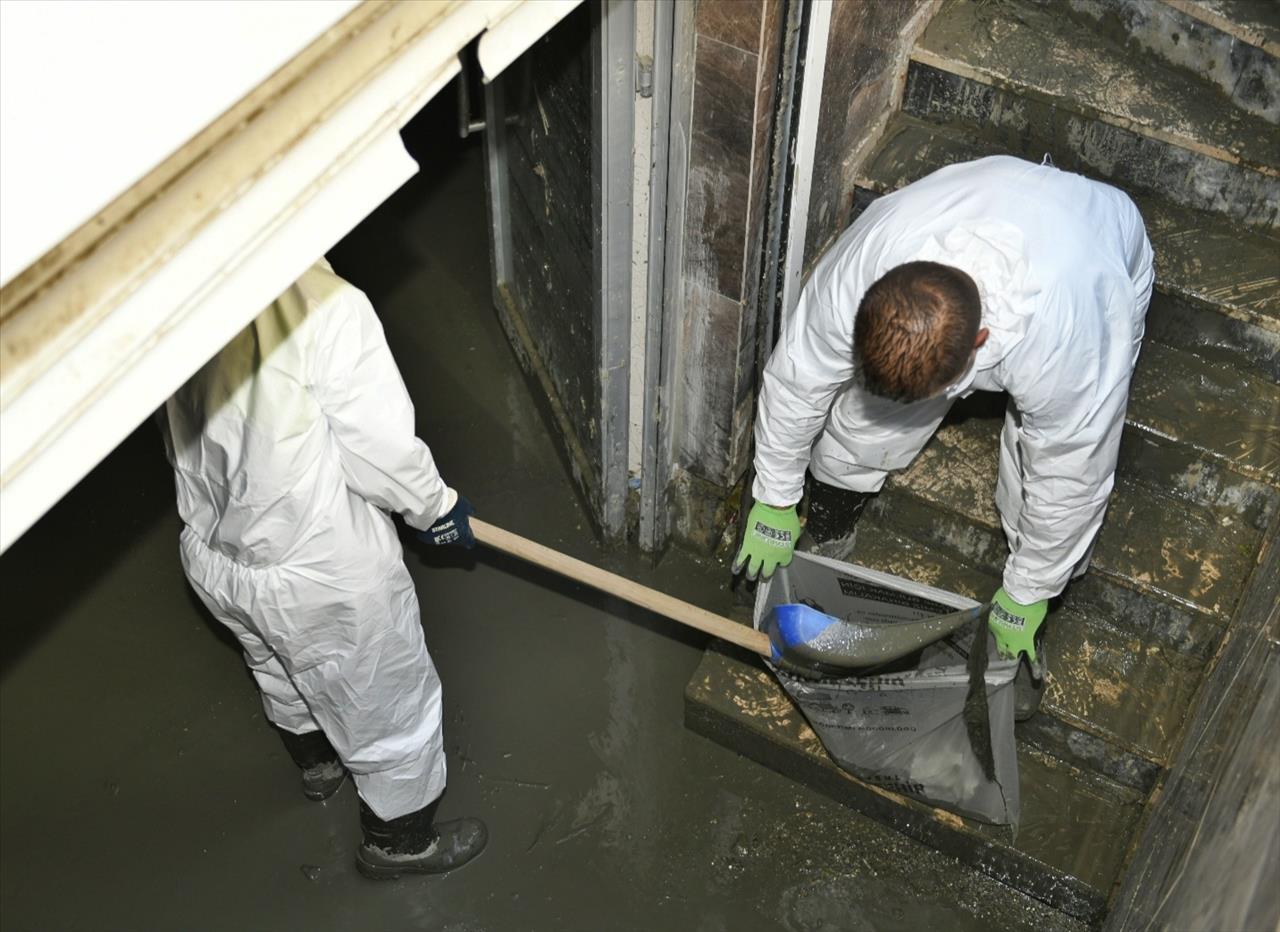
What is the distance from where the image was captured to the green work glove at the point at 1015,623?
283cm

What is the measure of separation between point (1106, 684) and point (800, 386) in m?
1.23

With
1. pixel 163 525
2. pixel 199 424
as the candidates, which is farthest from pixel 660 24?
pixel 163 525

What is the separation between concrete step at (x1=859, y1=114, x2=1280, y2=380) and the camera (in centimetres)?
303

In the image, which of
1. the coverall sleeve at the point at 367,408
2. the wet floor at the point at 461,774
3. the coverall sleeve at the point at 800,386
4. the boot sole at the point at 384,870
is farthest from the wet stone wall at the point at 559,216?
the boot sole at the point at 384,870

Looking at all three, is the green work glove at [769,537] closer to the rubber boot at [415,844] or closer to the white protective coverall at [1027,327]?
the white protective coverall at [1027,327]

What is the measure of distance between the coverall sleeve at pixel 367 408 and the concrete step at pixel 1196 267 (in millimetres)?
1500

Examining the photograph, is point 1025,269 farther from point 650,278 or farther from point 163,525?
point 163,525

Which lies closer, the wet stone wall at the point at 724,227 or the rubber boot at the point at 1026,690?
the wet stone wall at the point at 724,227

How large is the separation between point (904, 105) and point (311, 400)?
2017mm

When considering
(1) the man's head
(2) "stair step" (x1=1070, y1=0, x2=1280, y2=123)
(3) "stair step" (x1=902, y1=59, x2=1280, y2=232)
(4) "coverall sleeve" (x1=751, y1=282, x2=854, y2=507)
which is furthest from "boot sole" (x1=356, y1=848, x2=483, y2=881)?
(2) "stair step" (x1=1070, y1=0, x2=1280, y2=123)

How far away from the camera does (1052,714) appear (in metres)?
3.08

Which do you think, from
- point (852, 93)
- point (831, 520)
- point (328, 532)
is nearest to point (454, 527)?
point (328, 532)

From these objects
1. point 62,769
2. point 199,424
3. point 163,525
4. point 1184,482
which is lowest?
point 62,769

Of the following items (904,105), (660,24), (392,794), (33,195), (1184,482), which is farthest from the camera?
(904,105)
